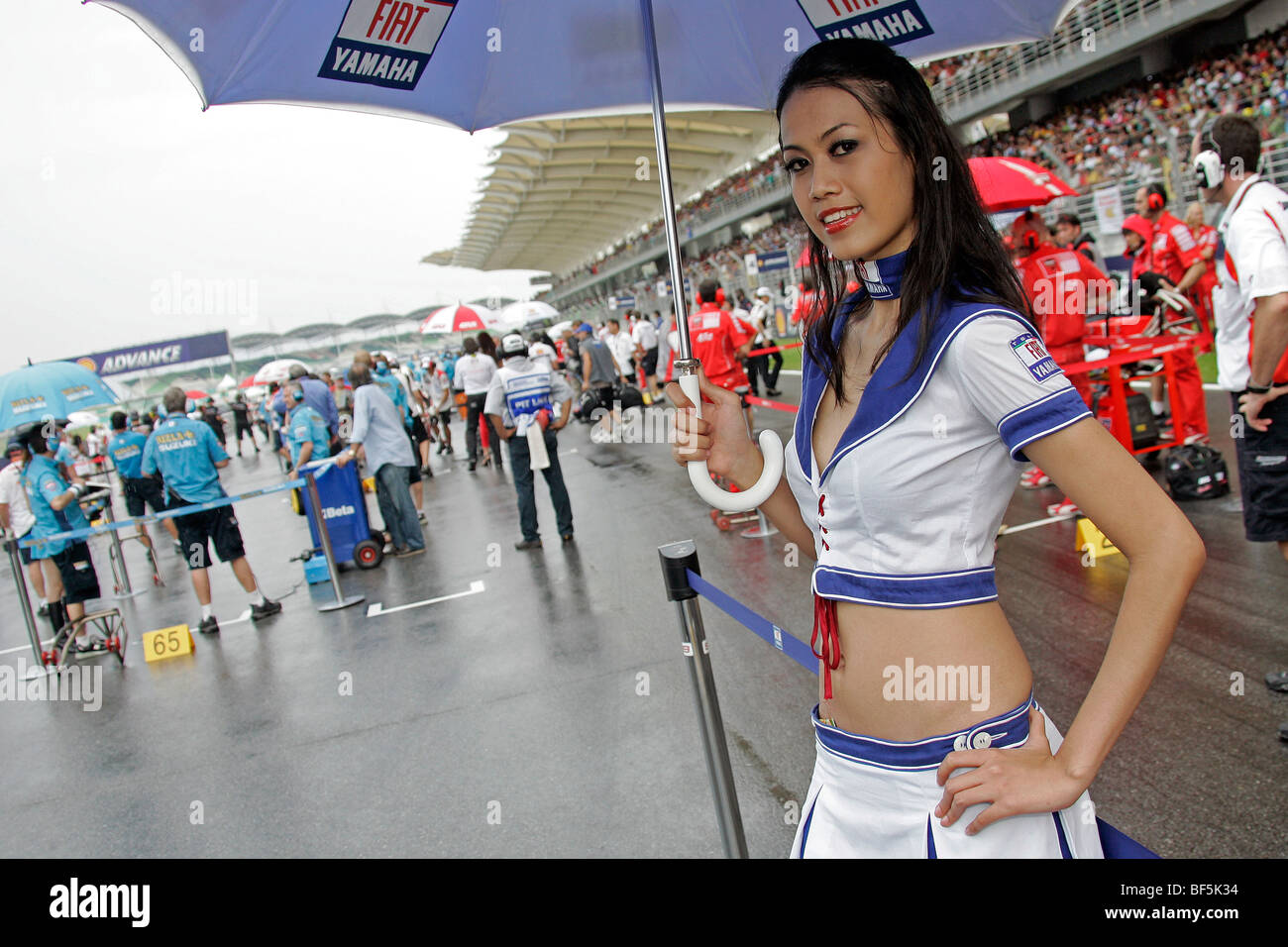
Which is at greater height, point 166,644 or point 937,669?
point 937,669

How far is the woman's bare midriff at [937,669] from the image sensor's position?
4.03ft

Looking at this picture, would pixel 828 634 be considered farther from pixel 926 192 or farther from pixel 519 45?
pixel 519 45

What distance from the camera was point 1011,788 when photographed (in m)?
1.09

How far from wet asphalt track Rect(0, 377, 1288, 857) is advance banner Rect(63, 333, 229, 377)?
57047 mm

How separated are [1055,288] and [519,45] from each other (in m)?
4.94

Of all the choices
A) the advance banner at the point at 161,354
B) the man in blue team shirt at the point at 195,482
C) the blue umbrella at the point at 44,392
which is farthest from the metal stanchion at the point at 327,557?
the advance banner at the point at 161,354

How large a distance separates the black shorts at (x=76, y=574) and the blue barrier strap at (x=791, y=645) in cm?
772

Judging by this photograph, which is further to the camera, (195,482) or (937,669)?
(195,482)

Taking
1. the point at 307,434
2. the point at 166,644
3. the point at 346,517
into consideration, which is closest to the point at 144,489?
the point at 346,517

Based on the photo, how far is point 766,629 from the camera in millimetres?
1831

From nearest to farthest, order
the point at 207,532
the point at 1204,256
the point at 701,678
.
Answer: the point at 701,678, the point at 207,532, the point at 1204,256

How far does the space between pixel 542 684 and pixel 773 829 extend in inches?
86.0
